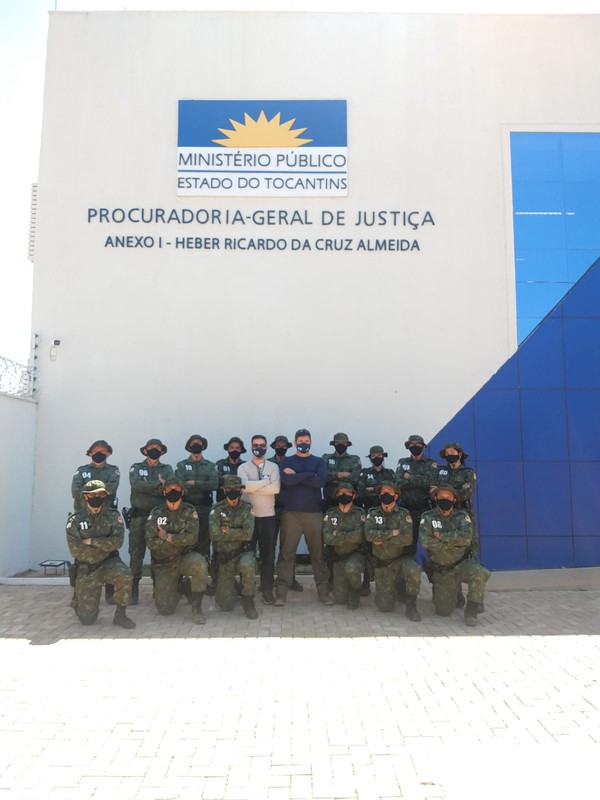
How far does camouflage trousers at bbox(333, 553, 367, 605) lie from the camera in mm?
6227

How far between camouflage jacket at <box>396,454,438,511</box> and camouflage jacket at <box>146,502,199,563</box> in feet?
8.25

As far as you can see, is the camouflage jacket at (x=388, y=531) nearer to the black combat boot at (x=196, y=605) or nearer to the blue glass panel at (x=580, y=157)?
the black combat boot at (x=196, y=605)

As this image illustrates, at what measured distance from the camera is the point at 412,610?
5.96 meters

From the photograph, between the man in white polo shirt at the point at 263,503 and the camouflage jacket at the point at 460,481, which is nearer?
the man in white polo shirt at the point at 263,503

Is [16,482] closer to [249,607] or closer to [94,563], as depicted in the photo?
[94,563]

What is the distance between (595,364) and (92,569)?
24.0 ft

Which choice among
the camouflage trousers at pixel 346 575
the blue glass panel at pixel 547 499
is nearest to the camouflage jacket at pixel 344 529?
the camouflage trousers at pixel 346 575

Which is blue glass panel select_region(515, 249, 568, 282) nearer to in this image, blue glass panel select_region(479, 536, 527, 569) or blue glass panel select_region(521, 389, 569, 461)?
blue glass panel select_region(521, 389, 569, 461)

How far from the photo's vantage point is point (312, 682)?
4.38m

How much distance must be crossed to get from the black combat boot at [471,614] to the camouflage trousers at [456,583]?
0.05 m

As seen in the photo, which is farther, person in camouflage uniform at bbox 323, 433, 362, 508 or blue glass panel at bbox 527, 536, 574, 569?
blue glass panel at bbox 527, 536, 574, 569

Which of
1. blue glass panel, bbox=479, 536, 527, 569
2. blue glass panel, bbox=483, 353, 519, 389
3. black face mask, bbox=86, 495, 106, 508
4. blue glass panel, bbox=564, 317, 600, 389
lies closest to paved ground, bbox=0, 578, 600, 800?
black face mask, bbox=86, 495, 106, 508

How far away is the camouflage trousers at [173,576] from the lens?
5.96 m

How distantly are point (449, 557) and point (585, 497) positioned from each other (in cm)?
358
